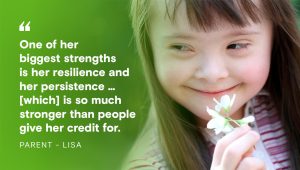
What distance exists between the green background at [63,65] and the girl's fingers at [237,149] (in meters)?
0.51

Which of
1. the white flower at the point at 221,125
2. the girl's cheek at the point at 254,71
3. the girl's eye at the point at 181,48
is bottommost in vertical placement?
the white flower at the point at 221,125

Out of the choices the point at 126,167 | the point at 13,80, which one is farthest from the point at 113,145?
the point at 13,80

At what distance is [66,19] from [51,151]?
0.31 m

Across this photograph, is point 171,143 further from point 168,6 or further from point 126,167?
point 168,6

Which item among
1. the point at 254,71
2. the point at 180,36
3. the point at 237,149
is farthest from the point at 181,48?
the point at 237,149

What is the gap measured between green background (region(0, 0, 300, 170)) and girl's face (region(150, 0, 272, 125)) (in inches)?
10.7

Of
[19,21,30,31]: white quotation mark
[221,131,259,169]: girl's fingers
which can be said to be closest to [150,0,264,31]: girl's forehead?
[221,131,259,169]: girl's fingers

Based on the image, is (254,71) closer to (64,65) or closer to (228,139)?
(228,139)

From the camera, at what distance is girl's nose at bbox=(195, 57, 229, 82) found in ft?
3.65

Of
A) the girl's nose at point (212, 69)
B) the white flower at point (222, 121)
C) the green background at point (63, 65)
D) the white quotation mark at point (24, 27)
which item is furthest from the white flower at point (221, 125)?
the white quotation mark at point (24, 27)

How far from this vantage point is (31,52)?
1447 millimetres

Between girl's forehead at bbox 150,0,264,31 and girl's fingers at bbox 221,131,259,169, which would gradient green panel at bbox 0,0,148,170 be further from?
girl's fingers at bbox 221,131,259,169

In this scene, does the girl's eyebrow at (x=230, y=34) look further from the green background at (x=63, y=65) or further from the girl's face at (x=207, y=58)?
the green background at (x=63, y=65)

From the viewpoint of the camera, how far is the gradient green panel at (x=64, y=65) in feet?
4.69
